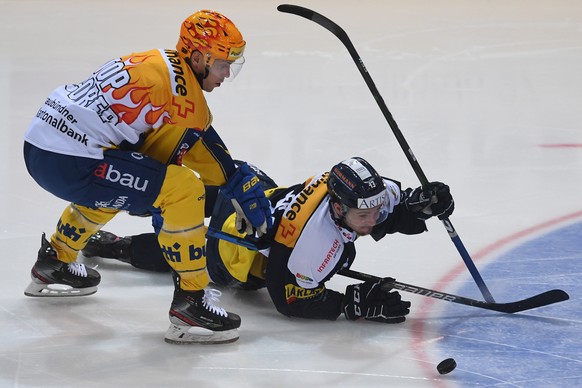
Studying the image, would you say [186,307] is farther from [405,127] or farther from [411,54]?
[411,54]

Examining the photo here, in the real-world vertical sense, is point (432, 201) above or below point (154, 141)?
below

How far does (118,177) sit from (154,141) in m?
0.25

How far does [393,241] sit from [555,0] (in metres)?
5.46

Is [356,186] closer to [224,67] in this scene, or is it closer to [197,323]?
[224,67]

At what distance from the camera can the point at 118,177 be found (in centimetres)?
365

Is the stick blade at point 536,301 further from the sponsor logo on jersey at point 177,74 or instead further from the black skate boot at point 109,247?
the black skate boot at point 109,247

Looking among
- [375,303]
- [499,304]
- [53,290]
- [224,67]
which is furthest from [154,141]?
[499,304]

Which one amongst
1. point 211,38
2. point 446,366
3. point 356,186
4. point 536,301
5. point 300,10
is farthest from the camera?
point 300,10

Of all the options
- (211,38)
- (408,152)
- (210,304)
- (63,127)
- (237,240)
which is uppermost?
(211,38)

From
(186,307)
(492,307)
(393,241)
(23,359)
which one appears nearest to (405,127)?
(393,241)

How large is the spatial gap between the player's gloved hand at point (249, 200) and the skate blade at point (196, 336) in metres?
0.40

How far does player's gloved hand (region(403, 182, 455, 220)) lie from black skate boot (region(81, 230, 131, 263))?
4.20 ft

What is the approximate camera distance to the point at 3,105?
6.60m

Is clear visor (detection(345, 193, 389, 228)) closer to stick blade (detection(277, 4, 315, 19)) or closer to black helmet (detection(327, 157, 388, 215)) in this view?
black helmet (detection(327, 157, 388, 215))
